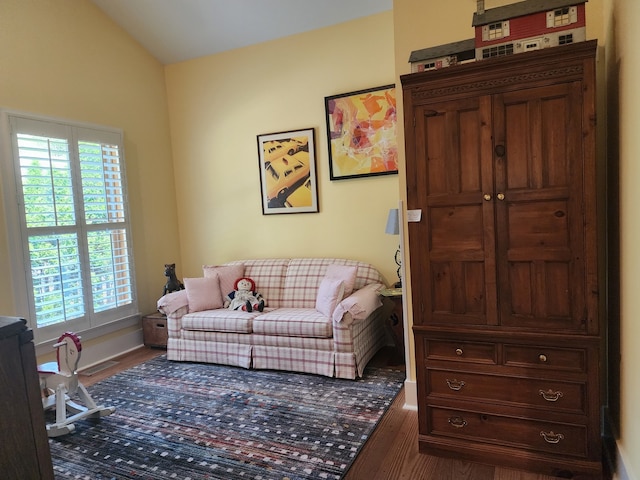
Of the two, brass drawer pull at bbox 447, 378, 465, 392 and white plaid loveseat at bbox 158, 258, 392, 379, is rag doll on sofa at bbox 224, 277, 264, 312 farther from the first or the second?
brass drawer pull at bbox 447, 378, 465, 392

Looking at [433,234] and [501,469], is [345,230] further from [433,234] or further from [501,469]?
[501,469]

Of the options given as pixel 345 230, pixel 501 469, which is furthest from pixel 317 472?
pixel 345 230

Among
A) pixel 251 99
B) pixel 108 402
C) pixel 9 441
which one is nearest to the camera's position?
pixel 9 441

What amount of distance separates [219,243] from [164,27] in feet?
7.86

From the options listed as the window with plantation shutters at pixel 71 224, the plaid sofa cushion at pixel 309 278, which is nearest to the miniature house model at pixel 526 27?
the plaid sofa cushion at pixel 309 278

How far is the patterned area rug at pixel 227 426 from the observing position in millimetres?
2266

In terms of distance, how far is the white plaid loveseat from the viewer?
10.9 feet

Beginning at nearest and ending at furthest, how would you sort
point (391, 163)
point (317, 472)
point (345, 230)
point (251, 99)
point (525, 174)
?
point (525, 174) → point (317, 472) → point (391, 163) → point (345, 230) → point (251, 99)

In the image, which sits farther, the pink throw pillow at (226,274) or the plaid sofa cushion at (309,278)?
the pink throw pillow at (226,274)

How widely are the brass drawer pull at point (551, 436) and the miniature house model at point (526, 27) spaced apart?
1.83 meters

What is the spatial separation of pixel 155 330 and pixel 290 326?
5.77ft

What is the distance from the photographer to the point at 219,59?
473 centimetres

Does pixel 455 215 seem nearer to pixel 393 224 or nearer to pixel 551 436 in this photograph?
pixel 551 436

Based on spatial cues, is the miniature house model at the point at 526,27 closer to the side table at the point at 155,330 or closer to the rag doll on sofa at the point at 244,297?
the rag doll on sofa at the point at 244,297
